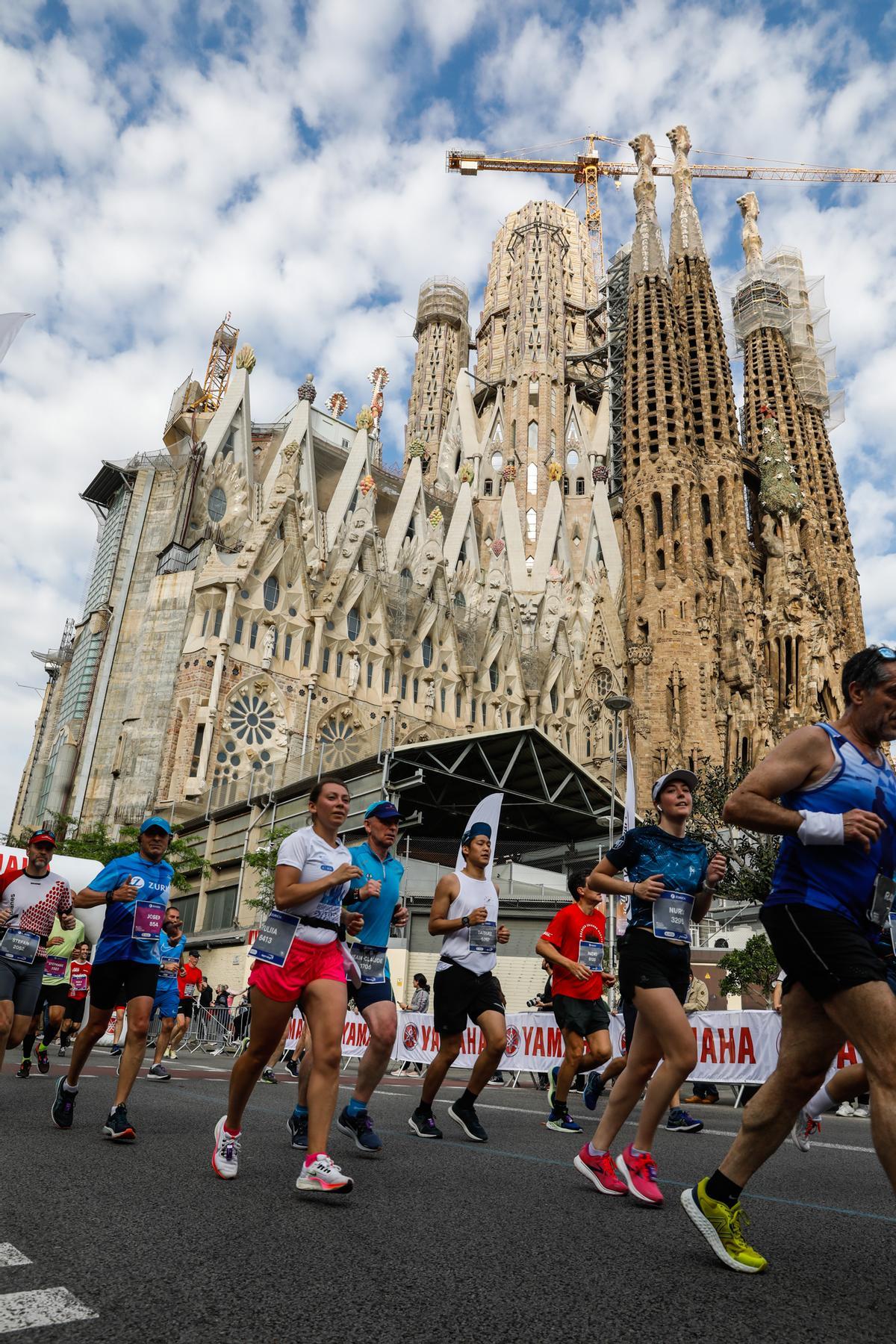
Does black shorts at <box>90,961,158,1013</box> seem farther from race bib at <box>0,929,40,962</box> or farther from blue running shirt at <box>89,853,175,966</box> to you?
race bib at <box>0,929,40,962</box>

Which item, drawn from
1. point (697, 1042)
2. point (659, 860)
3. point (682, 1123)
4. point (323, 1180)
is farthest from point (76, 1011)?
point (659, 860)

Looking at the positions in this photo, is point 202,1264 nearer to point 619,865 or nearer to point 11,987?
point 619,865

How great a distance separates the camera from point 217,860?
33625 mm

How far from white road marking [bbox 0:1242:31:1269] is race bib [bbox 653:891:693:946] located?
9.35ft

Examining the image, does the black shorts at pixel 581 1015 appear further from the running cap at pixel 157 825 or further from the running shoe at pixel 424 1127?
the running cap at pixel 157 825

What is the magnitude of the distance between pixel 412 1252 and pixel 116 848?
29361mm

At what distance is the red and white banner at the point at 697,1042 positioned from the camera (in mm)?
10258

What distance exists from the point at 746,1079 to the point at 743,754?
3641 centimetres

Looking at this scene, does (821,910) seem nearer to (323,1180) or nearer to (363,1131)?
(323,1180)

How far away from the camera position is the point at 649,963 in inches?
181

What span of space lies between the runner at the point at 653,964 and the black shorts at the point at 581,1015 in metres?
2.59

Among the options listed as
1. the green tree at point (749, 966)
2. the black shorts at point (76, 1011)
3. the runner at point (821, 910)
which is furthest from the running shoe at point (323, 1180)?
the green tree at point (749, 966)

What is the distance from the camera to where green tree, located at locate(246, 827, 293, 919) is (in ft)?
89.7

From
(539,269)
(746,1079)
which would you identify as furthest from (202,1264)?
(539,269)
